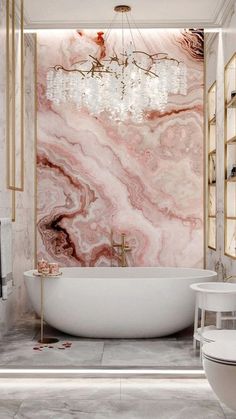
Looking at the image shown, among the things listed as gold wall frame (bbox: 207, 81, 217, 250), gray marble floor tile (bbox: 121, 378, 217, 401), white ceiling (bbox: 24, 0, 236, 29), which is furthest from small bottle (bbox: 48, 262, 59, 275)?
white ceiling (bbox: 24, 0, 236, 29)

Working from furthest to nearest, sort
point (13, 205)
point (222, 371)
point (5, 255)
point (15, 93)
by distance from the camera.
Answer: point (15, 93), point (13, 205), point (5, 255), point (222, 371)

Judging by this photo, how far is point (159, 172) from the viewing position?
19.2ft

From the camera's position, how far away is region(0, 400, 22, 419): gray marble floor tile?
306 cm

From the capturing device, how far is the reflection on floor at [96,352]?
385cm

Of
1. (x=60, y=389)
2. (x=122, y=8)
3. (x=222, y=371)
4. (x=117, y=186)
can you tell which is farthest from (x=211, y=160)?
(x=222, y=371)

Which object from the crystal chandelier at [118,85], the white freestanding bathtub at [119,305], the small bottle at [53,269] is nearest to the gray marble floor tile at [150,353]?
the white freestanding bathtub at [119,305]

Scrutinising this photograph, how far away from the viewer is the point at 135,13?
5273mm

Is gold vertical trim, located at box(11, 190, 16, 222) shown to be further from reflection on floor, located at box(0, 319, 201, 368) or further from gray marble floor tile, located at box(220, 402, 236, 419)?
gray marble floor tile, located at box(220, 402, 236, 419)

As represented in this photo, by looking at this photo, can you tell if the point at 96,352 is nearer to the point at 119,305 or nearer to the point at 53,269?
the point at 119,305

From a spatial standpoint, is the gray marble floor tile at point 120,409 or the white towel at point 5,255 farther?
the white towel at point 5,255

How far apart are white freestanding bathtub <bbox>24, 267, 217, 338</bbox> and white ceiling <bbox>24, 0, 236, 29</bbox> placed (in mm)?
2400

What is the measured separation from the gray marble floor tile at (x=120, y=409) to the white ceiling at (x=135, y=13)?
3.32 metres

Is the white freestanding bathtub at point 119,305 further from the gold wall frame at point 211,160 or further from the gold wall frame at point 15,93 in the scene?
the gold wall frame at point 211,160

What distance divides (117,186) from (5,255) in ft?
6.35
